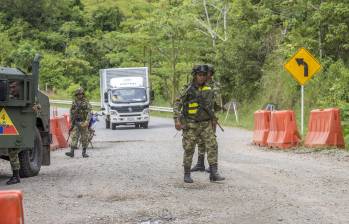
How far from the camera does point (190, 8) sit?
49094mm

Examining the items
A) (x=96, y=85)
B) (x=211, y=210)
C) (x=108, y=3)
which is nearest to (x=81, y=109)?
(x=211, y=210)

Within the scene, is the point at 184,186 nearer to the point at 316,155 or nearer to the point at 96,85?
the point at 316,155

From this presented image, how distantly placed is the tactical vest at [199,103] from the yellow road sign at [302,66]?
959 cm

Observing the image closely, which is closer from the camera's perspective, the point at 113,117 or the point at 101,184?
A: the point at 101,184

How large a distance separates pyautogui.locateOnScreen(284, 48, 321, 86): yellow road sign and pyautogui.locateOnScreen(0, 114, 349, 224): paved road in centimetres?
436

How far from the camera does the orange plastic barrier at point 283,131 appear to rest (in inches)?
735

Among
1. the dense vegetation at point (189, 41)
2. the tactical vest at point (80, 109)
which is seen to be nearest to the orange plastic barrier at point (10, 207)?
the tactical vest at point (80, 109)

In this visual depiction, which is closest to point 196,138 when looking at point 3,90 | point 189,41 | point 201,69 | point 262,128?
point 201,69

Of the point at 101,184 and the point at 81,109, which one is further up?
the point at 81,109

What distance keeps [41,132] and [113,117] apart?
21.1m

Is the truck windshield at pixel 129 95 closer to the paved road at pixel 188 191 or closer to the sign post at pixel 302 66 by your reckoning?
the sign post at pixel 302 66

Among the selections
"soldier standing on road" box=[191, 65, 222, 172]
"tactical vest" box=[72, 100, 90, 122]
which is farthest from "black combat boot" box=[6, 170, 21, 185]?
"tactical vest" box=[72, 100, 90, 122]

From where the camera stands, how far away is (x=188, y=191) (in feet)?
34.7

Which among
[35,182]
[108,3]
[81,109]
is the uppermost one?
[108,3]
